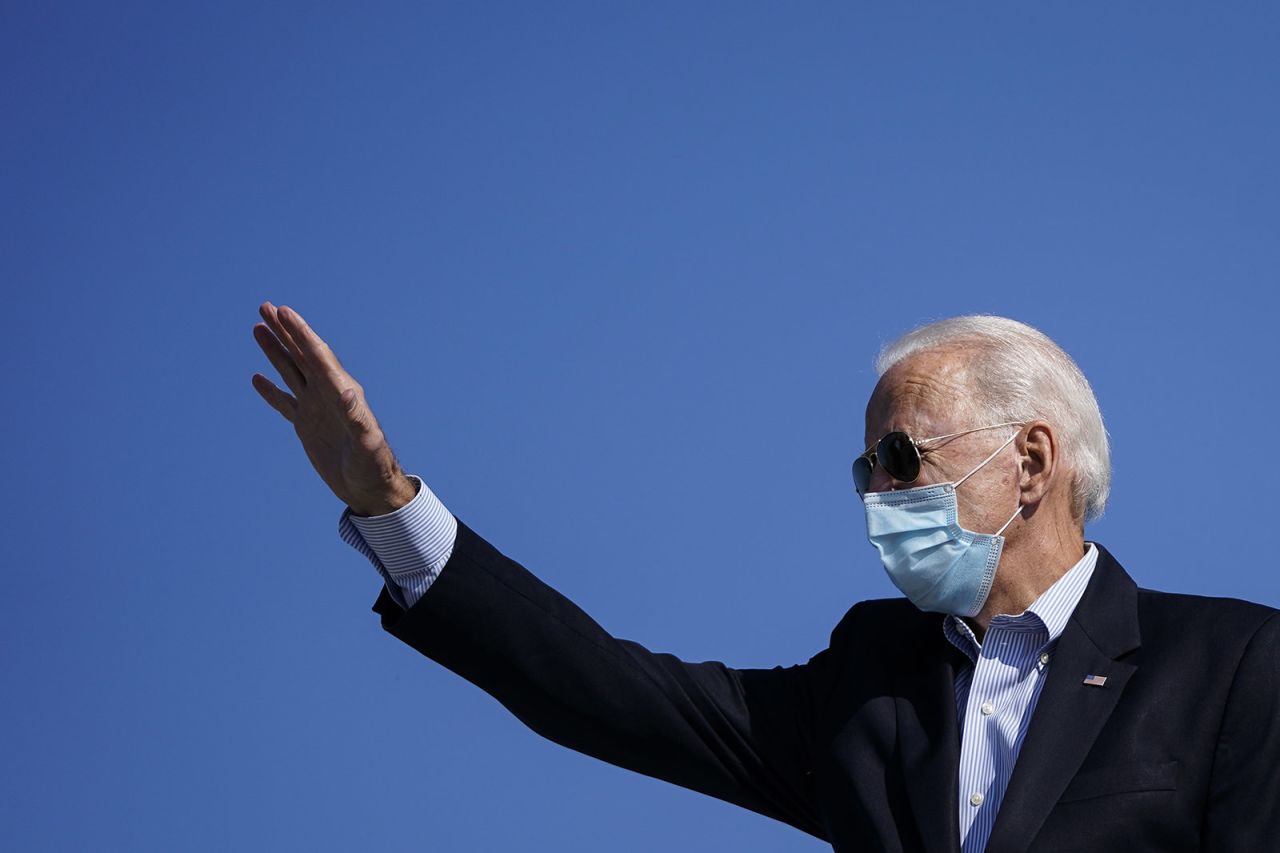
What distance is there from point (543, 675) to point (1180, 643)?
1.73 meters

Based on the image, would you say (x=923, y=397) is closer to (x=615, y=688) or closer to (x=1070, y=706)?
(x=1070, y=706)

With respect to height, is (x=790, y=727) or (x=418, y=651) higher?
(x=418, y=651)

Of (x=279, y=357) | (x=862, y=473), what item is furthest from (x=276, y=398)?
(x=862, y=473)

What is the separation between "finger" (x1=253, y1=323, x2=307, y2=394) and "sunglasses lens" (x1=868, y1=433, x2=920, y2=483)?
1729 mm

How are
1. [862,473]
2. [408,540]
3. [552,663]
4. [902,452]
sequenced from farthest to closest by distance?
[862,473] → [902,452] → [552,663] → [408,540]

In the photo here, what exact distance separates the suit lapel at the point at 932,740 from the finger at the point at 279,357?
1.92 meters

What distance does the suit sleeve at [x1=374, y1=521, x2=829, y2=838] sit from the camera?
4.34m

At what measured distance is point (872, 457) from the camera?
4.77 meters

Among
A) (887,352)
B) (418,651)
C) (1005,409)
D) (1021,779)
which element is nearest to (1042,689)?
(1021,779)

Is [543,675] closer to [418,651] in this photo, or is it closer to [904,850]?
[418,651]

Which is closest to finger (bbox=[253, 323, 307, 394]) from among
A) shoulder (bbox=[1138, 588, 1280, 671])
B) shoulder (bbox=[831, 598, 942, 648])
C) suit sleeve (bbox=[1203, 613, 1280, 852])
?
shoulder (bbox=[831, 598, 942, 648])

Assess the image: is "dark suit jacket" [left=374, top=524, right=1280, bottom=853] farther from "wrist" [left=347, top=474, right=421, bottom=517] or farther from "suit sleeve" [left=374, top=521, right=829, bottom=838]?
"wrist" [left=347, top=474, right=421, bottom=517]

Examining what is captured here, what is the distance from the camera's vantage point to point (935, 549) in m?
4.55

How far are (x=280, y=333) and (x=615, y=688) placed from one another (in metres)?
1.39
